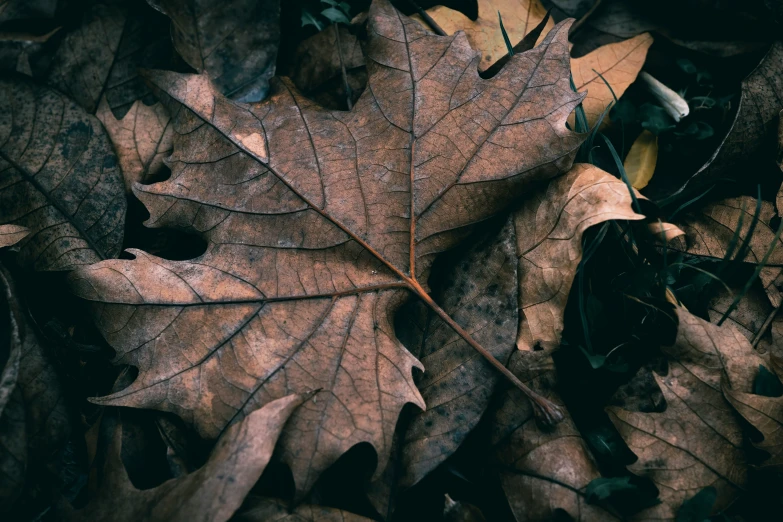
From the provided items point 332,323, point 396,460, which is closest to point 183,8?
point 332,323

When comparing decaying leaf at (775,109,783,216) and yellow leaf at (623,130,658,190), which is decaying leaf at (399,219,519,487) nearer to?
yellow leaf at (623,130,658,190)

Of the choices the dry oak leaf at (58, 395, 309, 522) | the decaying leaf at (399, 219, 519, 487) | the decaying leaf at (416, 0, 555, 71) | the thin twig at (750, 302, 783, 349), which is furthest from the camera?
the decaying leaf at (416, 0, 555, 71)

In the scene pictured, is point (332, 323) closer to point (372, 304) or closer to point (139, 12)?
point (372, 304)

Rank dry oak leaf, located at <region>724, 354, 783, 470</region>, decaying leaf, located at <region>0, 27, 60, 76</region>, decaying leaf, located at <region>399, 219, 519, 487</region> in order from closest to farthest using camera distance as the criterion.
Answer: dry oak leaf, located at <region>724, 354, 783, 470</region> → decaying leaf, located at <region>399, 219, 519, 487</region> → decaying leaf, located at <region>0, 27, 60, 76</region>

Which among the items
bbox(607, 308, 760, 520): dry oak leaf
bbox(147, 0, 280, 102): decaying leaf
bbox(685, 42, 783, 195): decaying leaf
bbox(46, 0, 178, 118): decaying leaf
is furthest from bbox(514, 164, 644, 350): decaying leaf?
bbox(46, 0, 178, 118): decaying leaf

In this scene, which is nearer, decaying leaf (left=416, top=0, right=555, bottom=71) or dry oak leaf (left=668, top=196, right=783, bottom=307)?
dry oak leaf (left=668, top=196, right=783, bottom=307)

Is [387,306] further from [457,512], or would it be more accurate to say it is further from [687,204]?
[687,204]
